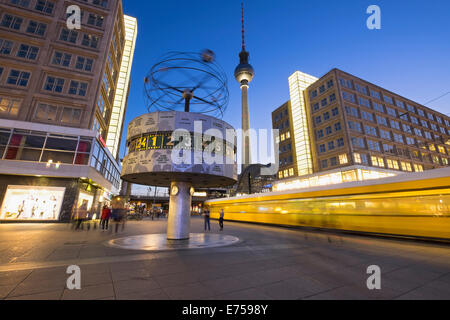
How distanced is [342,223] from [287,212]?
19.8 feet

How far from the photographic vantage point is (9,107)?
22.4 meters

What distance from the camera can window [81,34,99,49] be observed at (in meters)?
27.6

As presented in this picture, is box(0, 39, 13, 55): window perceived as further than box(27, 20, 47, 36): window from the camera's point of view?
No

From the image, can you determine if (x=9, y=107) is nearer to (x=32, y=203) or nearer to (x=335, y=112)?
(x=32, y=203)

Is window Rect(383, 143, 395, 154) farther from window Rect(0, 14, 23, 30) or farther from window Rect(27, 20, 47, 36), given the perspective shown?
window Rect(0, 14, 23, 30)

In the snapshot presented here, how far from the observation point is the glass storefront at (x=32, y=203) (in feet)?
65.6

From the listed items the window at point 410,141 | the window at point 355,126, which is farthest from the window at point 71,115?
the window at point 410,141

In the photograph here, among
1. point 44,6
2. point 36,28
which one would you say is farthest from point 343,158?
point 44,6

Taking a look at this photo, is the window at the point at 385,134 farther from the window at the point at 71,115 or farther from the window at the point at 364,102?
the window at the point at 71,115

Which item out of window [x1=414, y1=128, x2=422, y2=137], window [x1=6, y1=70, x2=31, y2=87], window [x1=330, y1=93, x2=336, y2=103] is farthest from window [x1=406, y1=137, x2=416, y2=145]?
window [x1=6, y1=70, x2=31, y2=87]

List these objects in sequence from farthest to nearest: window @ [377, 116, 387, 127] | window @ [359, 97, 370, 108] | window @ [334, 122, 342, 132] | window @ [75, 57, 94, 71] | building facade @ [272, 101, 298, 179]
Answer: building facade @ [272, 101, 298, 179]
window @ [377, 116, 387, 127]
window @ [359, 97, 370, 108]
window @ [334, 122, 342, 132]
window @ [75, 57, 94, 71]

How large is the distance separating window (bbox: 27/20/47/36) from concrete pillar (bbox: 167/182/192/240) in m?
31.7

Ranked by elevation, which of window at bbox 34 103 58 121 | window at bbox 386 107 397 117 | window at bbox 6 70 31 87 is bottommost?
window at bbox 34 103 58 121

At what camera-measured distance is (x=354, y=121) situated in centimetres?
3888
